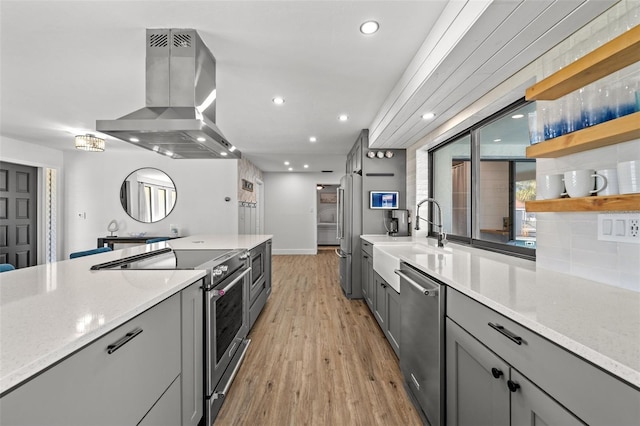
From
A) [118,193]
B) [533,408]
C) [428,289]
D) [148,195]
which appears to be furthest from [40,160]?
[533,408]

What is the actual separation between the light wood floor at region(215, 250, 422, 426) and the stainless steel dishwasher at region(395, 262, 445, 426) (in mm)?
194

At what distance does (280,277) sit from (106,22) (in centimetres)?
439

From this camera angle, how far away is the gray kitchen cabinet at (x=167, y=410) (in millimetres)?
1062

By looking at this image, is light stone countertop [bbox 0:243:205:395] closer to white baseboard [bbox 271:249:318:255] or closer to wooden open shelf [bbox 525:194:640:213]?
wooden open shelf [bbox 525:194:640:213]

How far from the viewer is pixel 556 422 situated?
74 cm

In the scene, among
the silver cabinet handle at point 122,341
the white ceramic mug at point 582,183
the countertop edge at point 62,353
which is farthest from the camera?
the white ceramic mug at point 582,183

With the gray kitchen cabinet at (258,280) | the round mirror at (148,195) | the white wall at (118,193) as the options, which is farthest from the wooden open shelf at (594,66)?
the round mirror at (148,195)

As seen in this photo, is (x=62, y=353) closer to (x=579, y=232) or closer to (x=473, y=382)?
(x=473, y=382)

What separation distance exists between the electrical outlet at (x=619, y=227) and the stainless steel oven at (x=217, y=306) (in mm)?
1972

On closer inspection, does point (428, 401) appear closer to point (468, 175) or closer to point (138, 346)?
point (138, 346)

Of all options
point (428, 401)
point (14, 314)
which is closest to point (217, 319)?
point (14, 314)

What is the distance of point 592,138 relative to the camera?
1.13 m

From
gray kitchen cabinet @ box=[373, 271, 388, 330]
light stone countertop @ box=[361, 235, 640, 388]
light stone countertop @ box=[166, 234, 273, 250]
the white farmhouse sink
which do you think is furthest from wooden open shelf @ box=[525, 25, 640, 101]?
Answer: light stone countertop @ box=[166, 234, 273, 250]

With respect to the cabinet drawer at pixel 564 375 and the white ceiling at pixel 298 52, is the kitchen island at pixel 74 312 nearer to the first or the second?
the cabinet drawer at pixel 564 375
